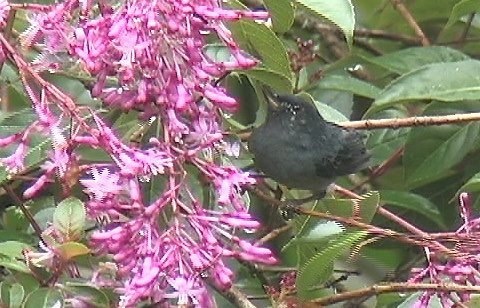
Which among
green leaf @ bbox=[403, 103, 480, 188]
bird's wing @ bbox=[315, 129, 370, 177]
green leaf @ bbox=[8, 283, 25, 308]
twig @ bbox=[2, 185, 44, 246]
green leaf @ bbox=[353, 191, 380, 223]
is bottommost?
green leaf @ bbox=[403, 103, 480, 188]

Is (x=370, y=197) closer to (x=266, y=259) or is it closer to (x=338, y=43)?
(x=266, y=259)

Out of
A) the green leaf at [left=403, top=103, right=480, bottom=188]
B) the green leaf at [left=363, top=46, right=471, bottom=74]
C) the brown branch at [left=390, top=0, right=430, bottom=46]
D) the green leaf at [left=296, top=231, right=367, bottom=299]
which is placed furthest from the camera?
the brown branch at [left=390, top=0, right=430, bottom=46]

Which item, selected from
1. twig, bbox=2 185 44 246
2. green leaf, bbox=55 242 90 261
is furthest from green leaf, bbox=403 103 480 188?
green leaf, bbox=55 242 90 261

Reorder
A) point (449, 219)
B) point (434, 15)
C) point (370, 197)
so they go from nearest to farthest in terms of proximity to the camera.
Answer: point (370, 197) → point (449, 219) → point (434, 15)

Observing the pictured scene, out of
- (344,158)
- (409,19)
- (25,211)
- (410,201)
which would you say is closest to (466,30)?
(409,19)

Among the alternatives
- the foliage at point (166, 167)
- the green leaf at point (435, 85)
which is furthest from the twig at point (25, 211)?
the green leaf at point (435, 85)

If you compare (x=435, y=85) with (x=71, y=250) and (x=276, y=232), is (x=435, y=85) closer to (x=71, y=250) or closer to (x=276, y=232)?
(x=276, y=232)

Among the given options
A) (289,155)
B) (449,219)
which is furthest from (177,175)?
(449,219)

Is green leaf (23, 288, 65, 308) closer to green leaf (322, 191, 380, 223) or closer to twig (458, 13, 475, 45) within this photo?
green leaf (322, 191, 380, 223)
